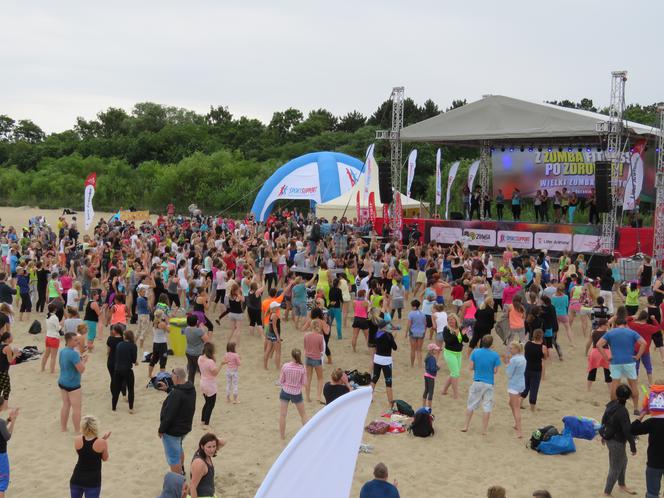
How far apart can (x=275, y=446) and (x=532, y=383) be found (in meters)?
3.51

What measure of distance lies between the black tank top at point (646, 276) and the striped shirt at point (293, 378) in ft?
32.6

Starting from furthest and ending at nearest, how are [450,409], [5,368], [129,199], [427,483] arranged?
[129,199], [450,409], [5,368], [427,483]

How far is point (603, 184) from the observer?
1669cm

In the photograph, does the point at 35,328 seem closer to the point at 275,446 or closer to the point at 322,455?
the point at 275,446

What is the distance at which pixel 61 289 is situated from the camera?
1276 centimetres

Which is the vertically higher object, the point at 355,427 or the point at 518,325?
the point at 355,427

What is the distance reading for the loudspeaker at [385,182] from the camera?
20.1 meters

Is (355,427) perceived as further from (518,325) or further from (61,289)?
(61,289)

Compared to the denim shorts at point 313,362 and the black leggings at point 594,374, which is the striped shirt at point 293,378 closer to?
the denim shorts at point 313,362

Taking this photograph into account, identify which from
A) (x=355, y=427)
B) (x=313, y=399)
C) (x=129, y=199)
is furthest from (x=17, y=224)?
(x=355, y=427)

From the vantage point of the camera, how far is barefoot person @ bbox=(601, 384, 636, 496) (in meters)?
6.21

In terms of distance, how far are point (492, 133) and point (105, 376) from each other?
13107mm

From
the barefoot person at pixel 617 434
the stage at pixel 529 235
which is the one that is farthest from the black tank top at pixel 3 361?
the stage at pixel 529 235

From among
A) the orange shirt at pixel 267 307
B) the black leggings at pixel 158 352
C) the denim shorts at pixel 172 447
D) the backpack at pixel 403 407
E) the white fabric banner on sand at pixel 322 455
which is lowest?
the backpack at pixel 403 407
